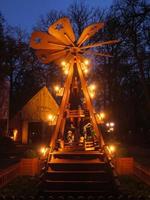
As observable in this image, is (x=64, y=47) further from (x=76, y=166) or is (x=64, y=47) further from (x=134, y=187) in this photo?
(x=134, y=187)

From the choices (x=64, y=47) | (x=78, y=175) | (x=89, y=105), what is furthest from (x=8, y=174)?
(x=64, y=47)

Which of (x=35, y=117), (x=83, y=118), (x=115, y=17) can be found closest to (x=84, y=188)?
(x=83, y=118)

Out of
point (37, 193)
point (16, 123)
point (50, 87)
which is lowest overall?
point (37, 193)

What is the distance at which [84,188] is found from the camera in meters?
10.5

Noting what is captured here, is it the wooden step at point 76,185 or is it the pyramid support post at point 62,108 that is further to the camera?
the pyramid support post at point 62,108

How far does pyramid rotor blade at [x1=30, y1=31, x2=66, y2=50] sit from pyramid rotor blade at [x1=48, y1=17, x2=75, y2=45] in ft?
0.47

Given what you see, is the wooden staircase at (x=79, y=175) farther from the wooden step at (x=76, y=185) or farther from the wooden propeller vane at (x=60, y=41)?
the wooden propeller vane at (x=60, y=41)

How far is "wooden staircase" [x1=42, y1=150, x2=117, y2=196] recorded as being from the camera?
412 inches

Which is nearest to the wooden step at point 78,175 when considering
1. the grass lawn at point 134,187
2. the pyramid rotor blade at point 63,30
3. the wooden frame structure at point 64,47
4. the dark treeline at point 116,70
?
the grass lawn at point 134,187

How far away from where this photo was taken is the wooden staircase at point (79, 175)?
10469 mm

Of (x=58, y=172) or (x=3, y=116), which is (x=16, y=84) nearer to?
(x=3, y=116)

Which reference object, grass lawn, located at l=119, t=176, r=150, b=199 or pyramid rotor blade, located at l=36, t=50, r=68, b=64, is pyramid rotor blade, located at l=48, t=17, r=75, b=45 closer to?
pyramid rotor blade, located at l=36, t=50, r=68, b=64

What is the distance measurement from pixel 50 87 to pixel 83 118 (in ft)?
107

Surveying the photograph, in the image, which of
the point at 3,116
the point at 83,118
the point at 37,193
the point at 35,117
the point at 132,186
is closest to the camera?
the point at 37,193
